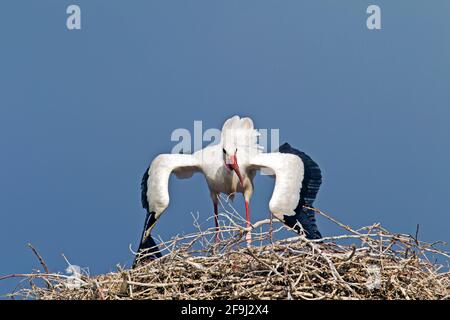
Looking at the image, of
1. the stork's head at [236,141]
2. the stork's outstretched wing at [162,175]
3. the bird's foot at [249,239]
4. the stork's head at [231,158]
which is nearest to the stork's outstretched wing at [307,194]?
the stork's head at [236,141]

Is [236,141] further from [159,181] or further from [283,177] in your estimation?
[159,181]

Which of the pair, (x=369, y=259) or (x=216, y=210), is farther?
(x=216, y=210)

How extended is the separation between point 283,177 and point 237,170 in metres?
0.47

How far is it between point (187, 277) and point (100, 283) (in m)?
0.41

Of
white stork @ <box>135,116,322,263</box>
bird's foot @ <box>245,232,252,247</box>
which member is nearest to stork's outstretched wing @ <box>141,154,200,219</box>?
white stork @ <box>135,116,322,263</box>

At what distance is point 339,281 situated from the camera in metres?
3.60

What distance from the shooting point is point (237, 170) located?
245 inches

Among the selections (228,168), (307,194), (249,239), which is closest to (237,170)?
(228,168)

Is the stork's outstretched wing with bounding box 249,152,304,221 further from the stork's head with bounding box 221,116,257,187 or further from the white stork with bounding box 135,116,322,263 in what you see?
the stork's head with bounding box 221,116,257,187

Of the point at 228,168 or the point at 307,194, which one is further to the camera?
the point at 228,168

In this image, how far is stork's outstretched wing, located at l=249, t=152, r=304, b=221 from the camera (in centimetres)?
549
